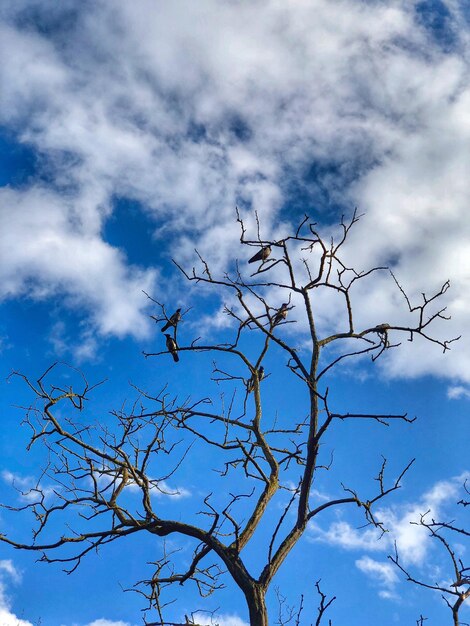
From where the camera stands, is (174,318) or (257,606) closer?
(257,606)

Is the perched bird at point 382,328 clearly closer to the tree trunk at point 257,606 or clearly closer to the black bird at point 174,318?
the black bird at point 174,318

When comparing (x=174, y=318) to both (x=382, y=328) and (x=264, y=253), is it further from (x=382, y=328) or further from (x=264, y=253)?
(x=382, y=328)

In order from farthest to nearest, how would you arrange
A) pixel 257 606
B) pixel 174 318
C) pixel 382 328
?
pixel 174 318
pixel 382 328
pixel 257 606

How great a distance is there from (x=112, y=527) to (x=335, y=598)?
1832 mm

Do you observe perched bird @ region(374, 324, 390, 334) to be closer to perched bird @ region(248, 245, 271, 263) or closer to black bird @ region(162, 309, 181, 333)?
perched bird @ region(248, 245, 271, 263)

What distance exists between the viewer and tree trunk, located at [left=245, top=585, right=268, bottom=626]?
374cm

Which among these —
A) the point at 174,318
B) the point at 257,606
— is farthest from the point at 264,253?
the point at 257,606

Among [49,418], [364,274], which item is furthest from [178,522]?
[364,274]

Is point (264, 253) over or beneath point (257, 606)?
over

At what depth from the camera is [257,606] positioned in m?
3.77

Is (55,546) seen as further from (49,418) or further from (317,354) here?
(317,354)

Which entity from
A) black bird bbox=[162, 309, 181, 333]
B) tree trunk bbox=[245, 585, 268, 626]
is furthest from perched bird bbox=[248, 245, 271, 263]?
tree trunk bbox=[245, 585, 268, 626]

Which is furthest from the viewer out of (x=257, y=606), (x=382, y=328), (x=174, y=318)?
(x=174, y=318)

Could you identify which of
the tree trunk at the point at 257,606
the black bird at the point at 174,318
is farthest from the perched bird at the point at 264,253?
the tree trunk at the point at 257,606
